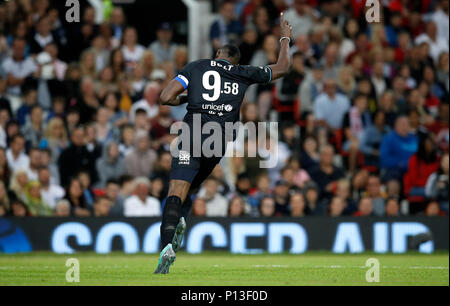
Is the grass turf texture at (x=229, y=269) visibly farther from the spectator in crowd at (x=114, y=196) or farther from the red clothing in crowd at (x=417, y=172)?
the red clothing in crowd at (x=417, y=172)

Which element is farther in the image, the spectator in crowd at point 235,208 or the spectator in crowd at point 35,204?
the spectator in crowd at point 35,204

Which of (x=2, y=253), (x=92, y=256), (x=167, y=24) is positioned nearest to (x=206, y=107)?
(x=92, y=256)

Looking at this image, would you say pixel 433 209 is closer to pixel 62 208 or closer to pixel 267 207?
pixel 267 207

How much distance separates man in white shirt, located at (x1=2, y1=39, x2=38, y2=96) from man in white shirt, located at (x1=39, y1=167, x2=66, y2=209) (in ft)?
7.83

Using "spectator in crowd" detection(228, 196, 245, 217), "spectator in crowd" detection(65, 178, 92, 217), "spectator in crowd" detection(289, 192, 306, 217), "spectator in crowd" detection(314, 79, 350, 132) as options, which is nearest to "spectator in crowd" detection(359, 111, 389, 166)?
"spectator in crowd" detection(314, 79, 350, 132)

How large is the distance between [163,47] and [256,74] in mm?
8377

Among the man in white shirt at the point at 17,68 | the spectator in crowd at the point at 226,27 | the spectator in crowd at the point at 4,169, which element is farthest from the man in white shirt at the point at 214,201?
the man in white shirt at the point at 17,68

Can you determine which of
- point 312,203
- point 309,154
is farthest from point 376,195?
point 309,154

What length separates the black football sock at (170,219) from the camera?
30.4 feet

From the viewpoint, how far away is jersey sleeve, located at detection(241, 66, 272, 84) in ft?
32.8

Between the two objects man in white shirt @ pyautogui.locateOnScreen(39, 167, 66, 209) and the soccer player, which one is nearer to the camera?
the soccer player

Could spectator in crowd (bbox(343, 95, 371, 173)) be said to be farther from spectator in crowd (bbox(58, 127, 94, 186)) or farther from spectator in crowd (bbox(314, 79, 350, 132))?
spectator in crowd (bbox(58, 127, 94, 186))

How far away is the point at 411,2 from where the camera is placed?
1983 cm

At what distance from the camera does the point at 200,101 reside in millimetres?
9820
